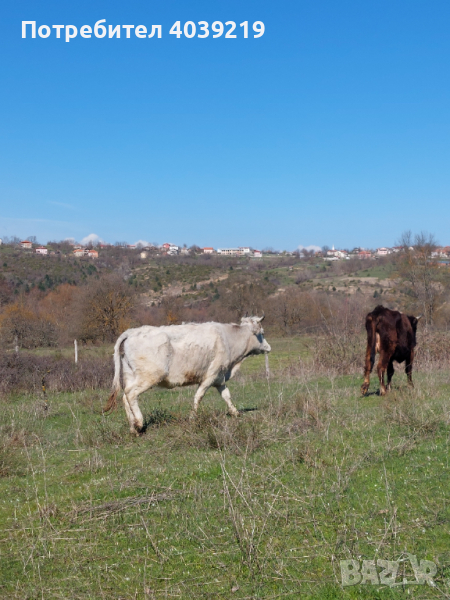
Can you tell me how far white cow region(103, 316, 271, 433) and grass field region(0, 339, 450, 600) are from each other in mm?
753

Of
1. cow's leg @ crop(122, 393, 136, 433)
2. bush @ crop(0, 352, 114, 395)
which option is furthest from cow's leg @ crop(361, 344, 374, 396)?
bush @ crop(0, 352, 114, 395)

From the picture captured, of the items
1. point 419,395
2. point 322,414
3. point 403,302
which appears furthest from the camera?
point 403,302

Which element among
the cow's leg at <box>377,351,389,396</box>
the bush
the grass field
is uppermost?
the cow's leg at <box>377,351,389,396</box>

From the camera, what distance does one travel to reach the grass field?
4.68 metres

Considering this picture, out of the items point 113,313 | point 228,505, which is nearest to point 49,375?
point 228,505

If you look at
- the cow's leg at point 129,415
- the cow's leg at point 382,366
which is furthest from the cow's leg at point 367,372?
the cow's leg at point 129,415

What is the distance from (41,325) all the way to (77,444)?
3778 centimetres

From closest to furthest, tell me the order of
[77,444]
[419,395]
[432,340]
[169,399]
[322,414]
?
[77,444]
[322,414]
[419,395]
[169,399]
[432,340]

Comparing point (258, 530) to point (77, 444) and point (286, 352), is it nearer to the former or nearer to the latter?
point (77, 444)

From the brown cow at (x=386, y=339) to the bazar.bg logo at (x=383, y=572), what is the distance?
8.98 metres

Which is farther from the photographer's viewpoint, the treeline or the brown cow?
the treeline

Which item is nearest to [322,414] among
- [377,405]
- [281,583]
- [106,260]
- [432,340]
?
[377,405]

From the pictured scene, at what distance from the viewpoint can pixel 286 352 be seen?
37219 millimetres

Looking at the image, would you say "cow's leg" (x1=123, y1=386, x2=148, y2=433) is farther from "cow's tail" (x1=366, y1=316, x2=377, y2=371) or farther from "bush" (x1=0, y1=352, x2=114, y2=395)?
"bush" (x1=0, y1=352, x2=114, y2=395)
